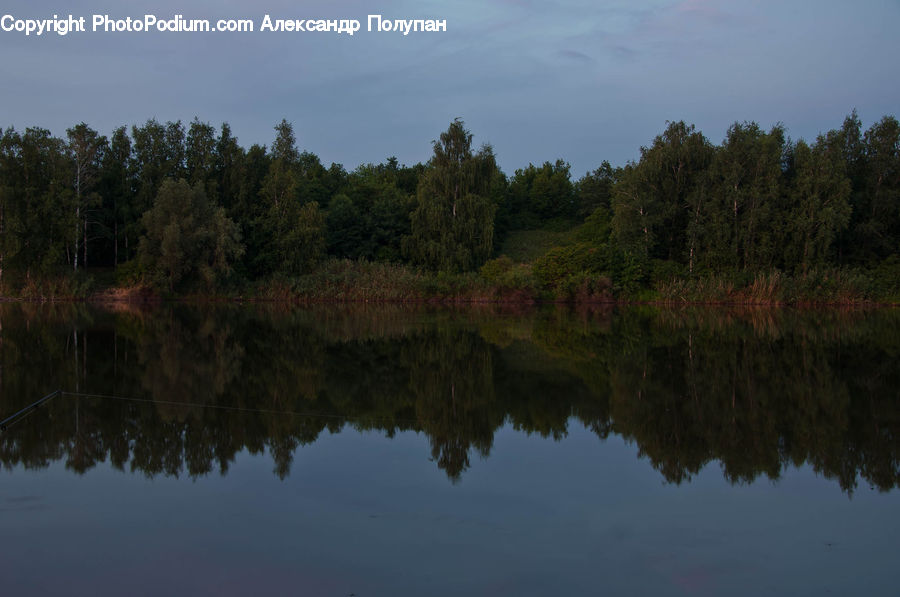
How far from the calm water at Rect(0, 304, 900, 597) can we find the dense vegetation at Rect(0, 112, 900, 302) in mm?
24568

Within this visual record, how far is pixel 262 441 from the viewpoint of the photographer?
8258 millimetres

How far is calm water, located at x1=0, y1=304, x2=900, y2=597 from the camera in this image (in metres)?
4.90

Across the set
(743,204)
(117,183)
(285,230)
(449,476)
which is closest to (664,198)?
(743,204)

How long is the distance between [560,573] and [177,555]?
2.82 metres

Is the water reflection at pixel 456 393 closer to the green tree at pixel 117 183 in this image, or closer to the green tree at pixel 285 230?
the green tree at pixel 285 230

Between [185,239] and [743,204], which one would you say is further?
[743,204]

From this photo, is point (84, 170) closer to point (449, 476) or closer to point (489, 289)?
point (489, 289)

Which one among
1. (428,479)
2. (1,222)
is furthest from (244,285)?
(428,479)

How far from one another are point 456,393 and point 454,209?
33.2 meters

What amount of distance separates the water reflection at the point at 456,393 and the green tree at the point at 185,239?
53.7 ft

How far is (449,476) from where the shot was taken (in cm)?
702

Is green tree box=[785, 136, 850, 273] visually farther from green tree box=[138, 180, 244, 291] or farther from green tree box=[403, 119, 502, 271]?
green tree box=[138, 180, 244, 291]

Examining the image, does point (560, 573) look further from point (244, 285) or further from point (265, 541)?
point (244, 285)

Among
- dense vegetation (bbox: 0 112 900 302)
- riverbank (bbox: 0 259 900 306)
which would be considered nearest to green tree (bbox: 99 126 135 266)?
dense vegetation (bbox: 0 112 900 302)
